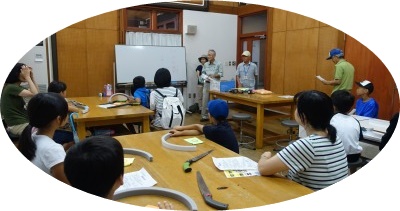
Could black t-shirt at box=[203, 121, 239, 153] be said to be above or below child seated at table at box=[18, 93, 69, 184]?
below

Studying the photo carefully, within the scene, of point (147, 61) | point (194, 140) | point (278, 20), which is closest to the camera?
point (194, 140)

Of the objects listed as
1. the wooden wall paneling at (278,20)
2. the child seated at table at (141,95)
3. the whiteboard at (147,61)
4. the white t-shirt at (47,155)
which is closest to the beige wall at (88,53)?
the whiteboard at (147,61)

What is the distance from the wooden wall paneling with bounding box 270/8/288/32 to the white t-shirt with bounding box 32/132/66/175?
6136mm

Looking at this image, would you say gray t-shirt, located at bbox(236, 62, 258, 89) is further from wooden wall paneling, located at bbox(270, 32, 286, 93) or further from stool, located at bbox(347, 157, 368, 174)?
stool, located at bbox(347, 157, 368, 174)

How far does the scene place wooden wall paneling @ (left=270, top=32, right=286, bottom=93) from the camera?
694 centimetres

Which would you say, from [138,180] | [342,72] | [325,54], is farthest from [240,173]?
[325,54]

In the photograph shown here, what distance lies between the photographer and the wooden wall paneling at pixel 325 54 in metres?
5.81

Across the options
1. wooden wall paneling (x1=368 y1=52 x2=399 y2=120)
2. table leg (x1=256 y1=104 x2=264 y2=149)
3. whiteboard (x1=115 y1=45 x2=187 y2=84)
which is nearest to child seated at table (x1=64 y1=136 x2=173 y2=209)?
table leg (x1=256 y1=104 x2=264 y2=149)

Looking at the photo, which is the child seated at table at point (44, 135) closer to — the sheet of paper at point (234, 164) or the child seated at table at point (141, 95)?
the sheet of paper at point (234, 164)

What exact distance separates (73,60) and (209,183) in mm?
5577

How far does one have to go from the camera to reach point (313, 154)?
153 centimetres

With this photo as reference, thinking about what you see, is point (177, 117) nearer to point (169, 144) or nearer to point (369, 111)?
point (169, 144)

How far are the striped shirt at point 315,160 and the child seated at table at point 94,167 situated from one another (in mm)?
840

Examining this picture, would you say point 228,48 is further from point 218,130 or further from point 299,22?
point 218,130
